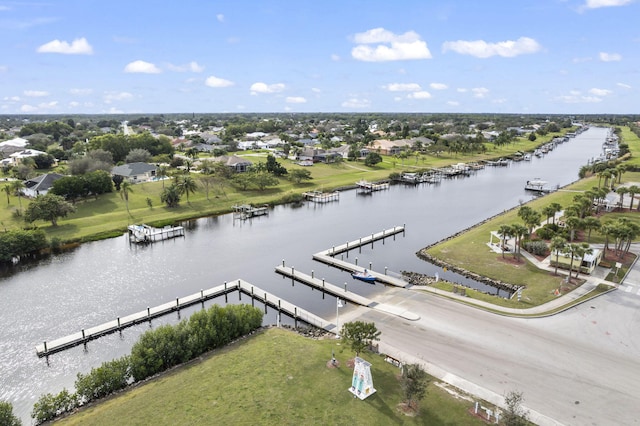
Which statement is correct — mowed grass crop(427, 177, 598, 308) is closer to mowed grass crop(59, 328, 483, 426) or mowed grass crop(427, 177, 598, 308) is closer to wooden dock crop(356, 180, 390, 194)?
mowed grass crop(59, 328, 483, 426)

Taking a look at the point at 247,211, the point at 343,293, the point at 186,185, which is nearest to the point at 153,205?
the point at 186,185

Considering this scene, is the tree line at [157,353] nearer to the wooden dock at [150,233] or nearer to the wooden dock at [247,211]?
the wooden dock at [150,233]

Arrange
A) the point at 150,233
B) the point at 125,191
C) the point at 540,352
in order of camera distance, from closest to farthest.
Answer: the point at 540,352 → the point at 150,233 → the point at 125,191

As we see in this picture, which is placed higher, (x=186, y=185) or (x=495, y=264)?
(x=186, y=185)

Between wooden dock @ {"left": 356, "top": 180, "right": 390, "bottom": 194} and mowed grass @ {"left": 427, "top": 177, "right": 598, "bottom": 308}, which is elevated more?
wooden dock @ {"left": 356, "top": 180, "right": 390, "bottom": 194}

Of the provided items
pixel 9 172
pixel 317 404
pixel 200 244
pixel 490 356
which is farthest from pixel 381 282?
pixel 9 172

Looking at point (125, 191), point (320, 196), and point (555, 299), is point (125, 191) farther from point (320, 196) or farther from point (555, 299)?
point (555, 299)

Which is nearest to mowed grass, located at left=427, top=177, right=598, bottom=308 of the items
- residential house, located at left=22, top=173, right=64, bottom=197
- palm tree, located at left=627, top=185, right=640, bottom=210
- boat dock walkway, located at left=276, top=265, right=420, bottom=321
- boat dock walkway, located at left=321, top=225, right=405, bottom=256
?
boat dock walkway, located at left=321, top=225, right=405, bottom=256

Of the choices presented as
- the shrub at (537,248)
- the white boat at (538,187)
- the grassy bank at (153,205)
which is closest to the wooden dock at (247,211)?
the grassy bank at (153,205)
